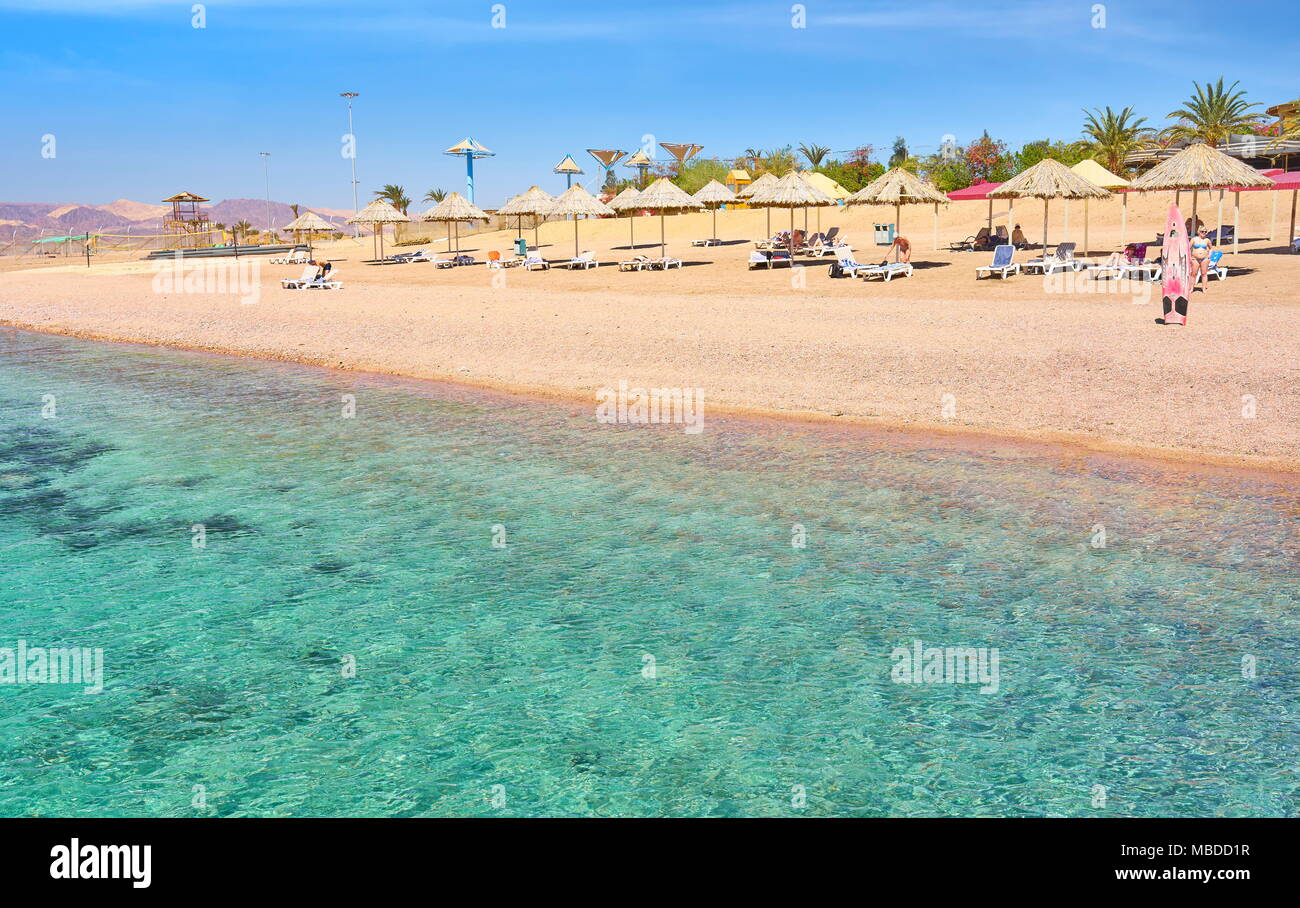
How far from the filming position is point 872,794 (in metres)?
4.66

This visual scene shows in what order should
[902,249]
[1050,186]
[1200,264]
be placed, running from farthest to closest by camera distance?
[902,249], [1050,186], [1200,264]

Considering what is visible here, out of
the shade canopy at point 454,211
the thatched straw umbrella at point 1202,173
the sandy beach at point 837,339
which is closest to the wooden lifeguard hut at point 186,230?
the shade canopy at point 454,211

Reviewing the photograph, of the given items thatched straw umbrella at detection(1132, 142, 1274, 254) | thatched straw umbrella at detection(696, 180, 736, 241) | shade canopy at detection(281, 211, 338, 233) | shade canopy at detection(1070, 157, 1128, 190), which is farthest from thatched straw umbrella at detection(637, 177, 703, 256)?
shade canopy at detection(281, 211, 338, 233)

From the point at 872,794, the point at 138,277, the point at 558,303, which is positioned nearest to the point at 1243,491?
the point at 872,794

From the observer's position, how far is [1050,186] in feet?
82.8

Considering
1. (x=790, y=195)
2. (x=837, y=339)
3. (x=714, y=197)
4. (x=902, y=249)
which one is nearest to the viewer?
(x=837, y=339)

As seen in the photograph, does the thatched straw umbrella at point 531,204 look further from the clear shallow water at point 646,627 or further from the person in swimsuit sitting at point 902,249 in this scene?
the clear shallow water at point 646,627

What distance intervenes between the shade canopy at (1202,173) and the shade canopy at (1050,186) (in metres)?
1.98

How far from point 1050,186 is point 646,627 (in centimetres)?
2240

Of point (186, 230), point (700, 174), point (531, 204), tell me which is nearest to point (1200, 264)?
point (531, 204)

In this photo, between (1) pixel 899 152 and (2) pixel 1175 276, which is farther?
(1) pixel 899 152

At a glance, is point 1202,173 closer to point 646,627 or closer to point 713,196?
point 713,196

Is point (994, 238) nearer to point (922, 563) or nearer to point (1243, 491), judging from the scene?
point (1243, 491)
